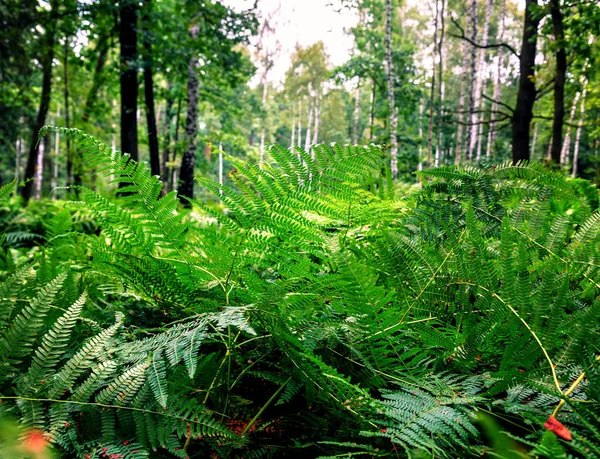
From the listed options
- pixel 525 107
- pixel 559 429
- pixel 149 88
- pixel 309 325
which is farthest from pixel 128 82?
pixel 559 429

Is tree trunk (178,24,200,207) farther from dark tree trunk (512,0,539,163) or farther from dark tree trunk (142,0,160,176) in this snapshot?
dark tree trunk (512,0,539,163)

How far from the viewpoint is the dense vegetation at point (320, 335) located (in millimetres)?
467

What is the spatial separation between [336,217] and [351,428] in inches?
15.6

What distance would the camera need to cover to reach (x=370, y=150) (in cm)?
77

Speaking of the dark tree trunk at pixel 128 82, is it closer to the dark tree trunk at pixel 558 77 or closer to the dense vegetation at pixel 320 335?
the dense vegetation at pixel 320 335

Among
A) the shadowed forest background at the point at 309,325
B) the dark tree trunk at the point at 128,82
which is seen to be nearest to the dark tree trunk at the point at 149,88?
the dark tree trunk at the point at 128,82

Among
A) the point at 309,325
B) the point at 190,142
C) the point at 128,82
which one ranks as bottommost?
the point at 309,325

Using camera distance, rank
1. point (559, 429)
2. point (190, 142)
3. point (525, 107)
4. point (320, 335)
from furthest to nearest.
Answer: point (190, 142) → point (525, 107) → point (320, 335) → point (559, 429)

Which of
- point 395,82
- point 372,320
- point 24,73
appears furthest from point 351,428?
point 395,82

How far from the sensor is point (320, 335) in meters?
0.62

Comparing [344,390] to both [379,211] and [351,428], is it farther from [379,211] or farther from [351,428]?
[379,211]

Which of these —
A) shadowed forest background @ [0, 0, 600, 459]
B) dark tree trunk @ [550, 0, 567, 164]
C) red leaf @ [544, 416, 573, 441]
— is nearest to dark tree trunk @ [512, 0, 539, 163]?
dark tree trunk @ [550, 0, 567, 164]

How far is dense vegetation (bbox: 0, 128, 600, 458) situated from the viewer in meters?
0.47

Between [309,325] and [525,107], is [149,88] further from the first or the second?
[309,325]
